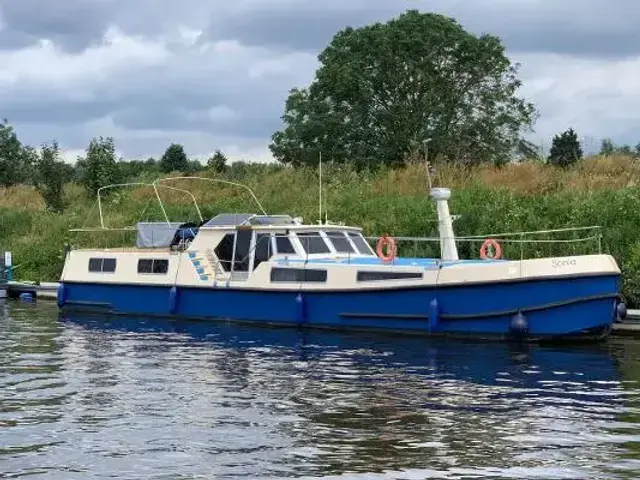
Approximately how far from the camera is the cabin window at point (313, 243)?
2278 centimetres

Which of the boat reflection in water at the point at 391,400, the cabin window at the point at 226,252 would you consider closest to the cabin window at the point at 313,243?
the cabin window at the point at 226,252

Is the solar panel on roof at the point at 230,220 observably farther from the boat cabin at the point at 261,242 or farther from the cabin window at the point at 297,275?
the cabin window at the point at 297,275

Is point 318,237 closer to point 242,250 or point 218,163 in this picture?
point 242,250

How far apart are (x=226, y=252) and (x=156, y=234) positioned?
328 centimetres

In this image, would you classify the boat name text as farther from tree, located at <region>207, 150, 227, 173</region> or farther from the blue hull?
tree, located at <region>207, 150, 227, 173</region>

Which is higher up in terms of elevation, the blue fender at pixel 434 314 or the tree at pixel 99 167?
the tree at pixel 99 167

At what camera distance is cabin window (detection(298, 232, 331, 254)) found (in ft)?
74.7

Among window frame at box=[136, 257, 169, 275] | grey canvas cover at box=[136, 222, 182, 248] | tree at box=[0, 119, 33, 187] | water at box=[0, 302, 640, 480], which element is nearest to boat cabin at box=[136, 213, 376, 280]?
window frame at box=[136, 257, 169, 275]

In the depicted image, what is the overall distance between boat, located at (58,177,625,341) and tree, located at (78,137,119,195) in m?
18.1

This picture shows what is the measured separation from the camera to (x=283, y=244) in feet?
75.0

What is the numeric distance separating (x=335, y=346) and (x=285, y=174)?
1958cm

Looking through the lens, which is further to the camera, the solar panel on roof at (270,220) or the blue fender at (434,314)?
the solar panel on roof at (270,220)

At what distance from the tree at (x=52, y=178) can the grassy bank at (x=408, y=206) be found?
0.67 meters

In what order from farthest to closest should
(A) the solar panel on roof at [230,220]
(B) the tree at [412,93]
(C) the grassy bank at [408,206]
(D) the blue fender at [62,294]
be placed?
(B) the tree at [412,93]
(D) the blue fender at [62,294]
(C) the grassy bank at [408,206]
(A) the solar panel on roof at [230,220]
